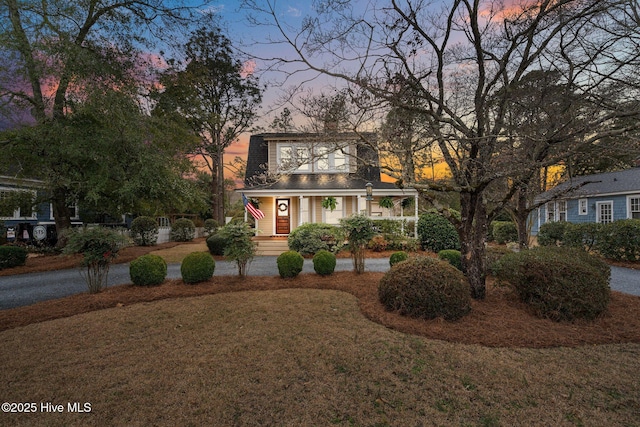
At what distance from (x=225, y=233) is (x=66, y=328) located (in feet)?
10.7

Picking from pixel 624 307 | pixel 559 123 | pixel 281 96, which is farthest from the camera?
pixel 281 96

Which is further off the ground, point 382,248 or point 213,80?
point 213,80

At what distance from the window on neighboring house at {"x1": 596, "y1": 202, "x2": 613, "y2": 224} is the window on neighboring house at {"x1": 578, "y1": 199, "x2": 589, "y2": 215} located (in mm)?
894

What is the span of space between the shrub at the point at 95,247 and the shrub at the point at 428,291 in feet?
19.4

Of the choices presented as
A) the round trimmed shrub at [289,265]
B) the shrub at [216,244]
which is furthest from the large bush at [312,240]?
the round trimmed shrub at [289,265]

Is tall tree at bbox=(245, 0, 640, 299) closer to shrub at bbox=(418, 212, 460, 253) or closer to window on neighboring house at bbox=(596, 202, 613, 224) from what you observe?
shrub at bbox=(418, 212, 460, 253)

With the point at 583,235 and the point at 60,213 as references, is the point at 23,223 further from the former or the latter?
the point at 583,235

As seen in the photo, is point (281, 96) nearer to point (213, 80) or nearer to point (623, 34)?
point (623, 34)

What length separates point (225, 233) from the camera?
695cm

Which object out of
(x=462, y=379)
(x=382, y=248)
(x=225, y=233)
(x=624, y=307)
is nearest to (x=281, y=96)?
(x=225, y=233)

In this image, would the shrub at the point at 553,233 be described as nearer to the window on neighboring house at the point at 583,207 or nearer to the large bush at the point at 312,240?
the window on neighboring house at the point at 583,207

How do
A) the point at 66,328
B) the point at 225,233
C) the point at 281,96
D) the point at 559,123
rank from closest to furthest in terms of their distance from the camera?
the point at 66,328, the point at 559,123, the point at 281,96, the point at 225,233

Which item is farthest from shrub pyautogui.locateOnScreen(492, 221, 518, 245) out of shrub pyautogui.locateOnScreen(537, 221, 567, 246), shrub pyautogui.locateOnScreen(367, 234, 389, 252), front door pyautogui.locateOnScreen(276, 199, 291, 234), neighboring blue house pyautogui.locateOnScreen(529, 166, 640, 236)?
front door pyautogui.locateOnScreen(276, 199, 291, 234)

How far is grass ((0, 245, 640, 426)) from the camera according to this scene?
2459 millimetres
